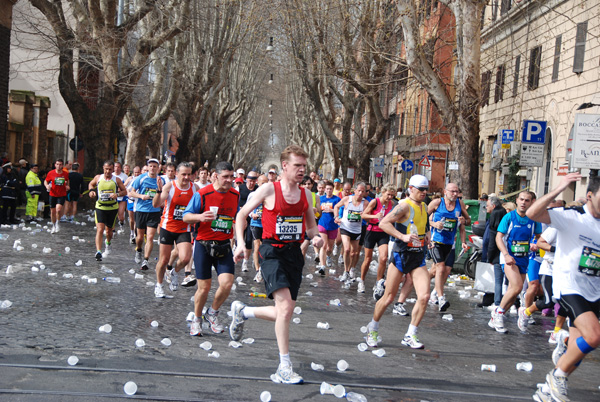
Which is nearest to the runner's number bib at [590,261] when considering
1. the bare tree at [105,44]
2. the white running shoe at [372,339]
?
the white running shoe at [372,339]

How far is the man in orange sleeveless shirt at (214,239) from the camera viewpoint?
24.2ft

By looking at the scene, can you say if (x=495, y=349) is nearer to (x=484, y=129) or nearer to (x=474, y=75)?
(x=474, y=75)

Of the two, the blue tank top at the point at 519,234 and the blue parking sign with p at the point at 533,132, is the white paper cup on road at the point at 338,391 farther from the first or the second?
the blue parking sign with p at the point at 533,132

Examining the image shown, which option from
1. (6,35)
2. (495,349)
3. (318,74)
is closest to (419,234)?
(495,349)

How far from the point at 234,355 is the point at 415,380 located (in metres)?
1.63

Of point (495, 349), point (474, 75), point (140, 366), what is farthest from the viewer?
point (474, 75)

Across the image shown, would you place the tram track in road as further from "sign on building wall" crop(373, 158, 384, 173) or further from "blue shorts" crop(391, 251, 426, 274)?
"sign on building wall" crop(373, 158, 384, 173)

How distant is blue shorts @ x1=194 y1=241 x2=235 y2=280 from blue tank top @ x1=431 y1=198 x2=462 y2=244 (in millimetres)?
4103

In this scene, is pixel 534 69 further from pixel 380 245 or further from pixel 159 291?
pixel 159 291

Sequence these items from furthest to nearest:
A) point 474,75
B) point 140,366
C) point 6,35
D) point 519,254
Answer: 1. point 6,35
2. point 474,75
3. point 519,254
4. point 140,366

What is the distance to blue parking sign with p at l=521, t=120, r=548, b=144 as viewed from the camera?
17.0 meters

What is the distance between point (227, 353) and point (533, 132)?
12.4 m

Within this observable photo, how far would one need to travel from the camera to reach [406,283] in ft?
28.9

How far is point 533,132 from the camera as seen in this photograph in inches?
674
